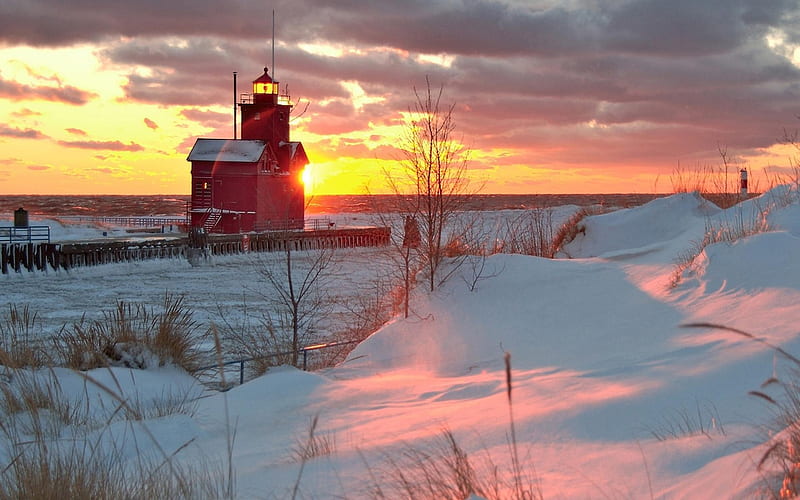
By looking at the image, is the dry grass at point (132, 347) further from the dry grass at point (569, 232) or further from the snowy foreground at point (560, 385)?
the dry grass at point (569, 232)

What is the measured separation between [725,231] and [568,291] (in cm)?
267

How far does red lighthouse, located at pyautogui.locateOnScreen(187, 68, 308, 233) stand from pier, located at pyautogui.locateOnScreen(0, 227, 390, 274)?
9.54 ft

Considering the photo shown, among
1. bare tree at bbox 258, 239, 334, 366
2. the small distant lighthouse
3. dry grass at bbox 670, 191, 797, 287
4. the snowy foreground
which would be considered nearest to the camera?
the snowy foreground

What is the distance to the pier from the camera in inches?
1262

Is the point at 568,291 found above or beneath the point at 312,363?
above

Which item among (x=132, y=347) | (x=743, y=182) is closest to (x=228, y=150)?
(x=743, y=182)

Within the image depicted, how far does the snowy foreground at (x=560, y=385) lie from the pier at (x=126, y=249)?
15479mm

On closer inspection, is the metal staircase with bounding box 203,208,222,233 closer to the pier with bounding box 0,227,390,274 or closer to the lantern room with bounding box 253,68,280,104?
the pier with bounding box 0,227,390,274

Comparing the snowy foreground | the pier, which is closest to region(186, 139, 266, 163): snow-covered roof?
the pier

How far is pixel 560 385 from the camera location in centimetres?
643

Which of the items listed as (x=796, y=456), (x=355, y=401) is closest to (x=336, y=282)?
(x=355, y=401)

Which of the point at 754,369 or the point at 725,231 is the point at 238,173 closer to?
the point at 725,231

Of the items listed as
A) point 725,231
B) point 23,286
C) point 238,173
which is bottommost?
point 23,286

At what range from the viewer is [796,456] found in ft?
9.84
